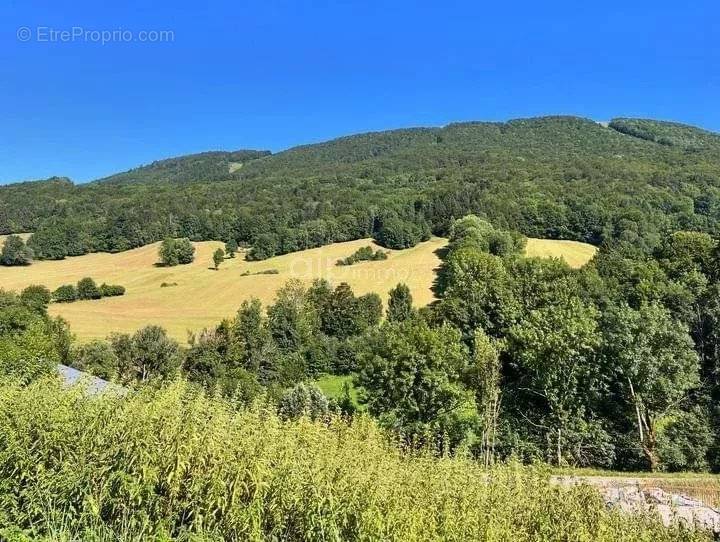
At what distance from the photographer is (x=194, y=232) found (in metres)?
80.8

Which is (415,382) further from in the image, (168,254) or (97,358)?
(168,254)

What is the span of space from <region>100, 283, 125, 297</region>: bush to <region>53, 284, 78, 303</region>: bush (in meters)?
2.57

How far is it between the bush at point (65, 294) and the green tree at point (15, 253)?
22.6 m

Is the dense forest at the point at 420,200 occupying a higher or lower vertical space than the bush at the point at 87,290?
higher

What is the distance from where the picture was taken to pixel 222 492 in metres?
5.50

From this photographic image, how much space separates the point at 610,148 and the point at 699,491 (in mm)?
117736

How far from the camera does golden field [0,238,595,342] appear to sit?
45469 mm

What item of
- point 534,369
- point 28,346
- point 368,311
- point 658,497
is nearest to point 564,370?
point 534,369

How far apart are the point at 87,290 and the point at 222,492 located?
55.7 metres

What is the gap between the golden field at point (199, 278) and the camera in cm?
4547

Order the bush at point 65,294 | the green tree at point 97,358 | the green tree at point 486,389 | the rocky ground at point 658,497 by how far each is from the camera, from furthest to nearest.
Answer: the bush at point 65,294, the green tree at point 97,358, the green tree at point 486,389, the rocky ground at point 658,497

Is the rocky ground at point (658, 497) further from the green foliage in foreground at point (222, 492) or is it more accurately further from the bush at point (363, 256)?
the bush at point (363, 256)

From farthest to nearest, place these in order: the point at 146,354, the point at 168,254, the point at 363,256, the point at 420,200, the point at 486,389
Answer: the point at 420,200
the point at 168,254
the point at 363,256
the point at 146,354
the point at 486,389

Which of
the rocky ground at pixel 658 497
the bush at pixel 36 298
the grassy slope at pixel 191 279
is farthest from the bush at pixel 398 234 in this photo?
the rocky ground at pixel 658 497
